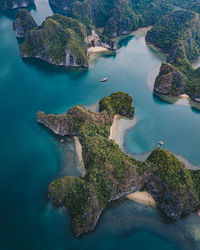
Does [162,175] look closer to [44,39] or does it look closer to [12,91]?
[12,91]

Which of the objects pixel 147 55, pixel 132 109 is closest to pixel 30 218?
pixel 132 109

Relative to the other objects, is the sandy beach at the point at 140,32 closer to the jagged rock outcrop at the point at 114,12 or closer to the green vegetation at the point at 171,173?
the jagged rock outcrop at the point at 114,12

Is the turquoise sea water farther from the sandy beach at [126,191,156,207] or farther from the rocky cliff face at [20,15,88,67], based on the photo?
the rocky cliff face at [20,15,88,67]

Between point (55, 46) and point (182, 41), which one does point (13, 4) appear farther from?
point (182, 41)

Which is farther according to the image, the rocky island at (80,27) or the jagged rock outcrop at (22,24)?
the jagged rock outcrop at (22,24)

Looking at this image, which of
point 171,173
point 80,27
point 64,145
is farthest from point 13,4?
point 171,173

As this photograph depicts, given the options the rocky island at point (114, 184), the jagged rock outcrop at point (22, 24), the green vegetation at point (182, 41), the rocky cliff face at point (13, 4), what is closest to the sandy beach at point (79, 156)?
the rocky island at point (114, 184)

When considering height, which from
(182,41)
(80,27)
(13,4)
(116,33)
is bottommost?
(182,41)
